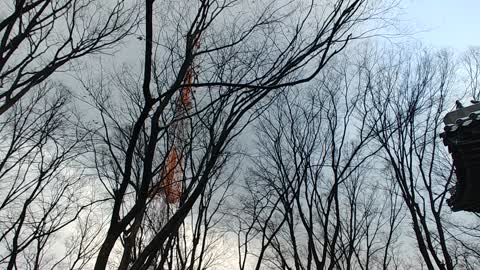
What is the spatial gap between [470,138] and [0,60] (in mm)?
6481

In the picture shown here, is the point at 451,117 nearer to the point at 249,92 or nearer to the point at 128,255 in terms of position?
the point at 249,92

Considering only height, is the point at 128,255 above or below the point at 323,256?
below

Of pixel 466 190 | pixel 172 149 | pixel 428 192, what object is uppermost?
pixel 428 192

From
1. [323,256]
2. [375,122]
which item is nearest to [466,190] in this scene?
[375,122]

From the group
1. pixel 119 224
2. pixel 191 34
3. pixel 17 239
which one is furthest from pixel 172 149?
pixel 17 239

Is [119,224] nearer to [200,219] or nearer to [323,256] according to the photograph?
[200,219]

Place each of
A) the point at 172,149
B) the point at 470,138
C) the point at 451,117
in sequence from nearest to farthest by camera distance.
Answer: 1. the point at 470,138
2. the point at 451,117
3. the point at 172,149

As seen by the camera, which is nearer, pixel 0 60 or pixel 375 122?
pixel 0 60

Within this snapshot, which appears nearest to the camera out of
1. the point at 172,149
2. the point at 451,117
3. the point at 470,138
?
the point at 470,138

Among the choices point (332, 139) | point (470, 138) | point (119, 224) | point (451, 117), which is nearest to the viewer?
point (119, 224)

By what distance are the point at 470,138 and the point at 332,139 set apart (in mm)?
9396

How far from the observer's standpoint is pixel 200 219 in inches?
556

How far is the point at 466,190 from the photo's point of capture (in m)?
5.90

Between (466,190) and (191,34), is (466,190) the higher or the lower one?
the lower one
